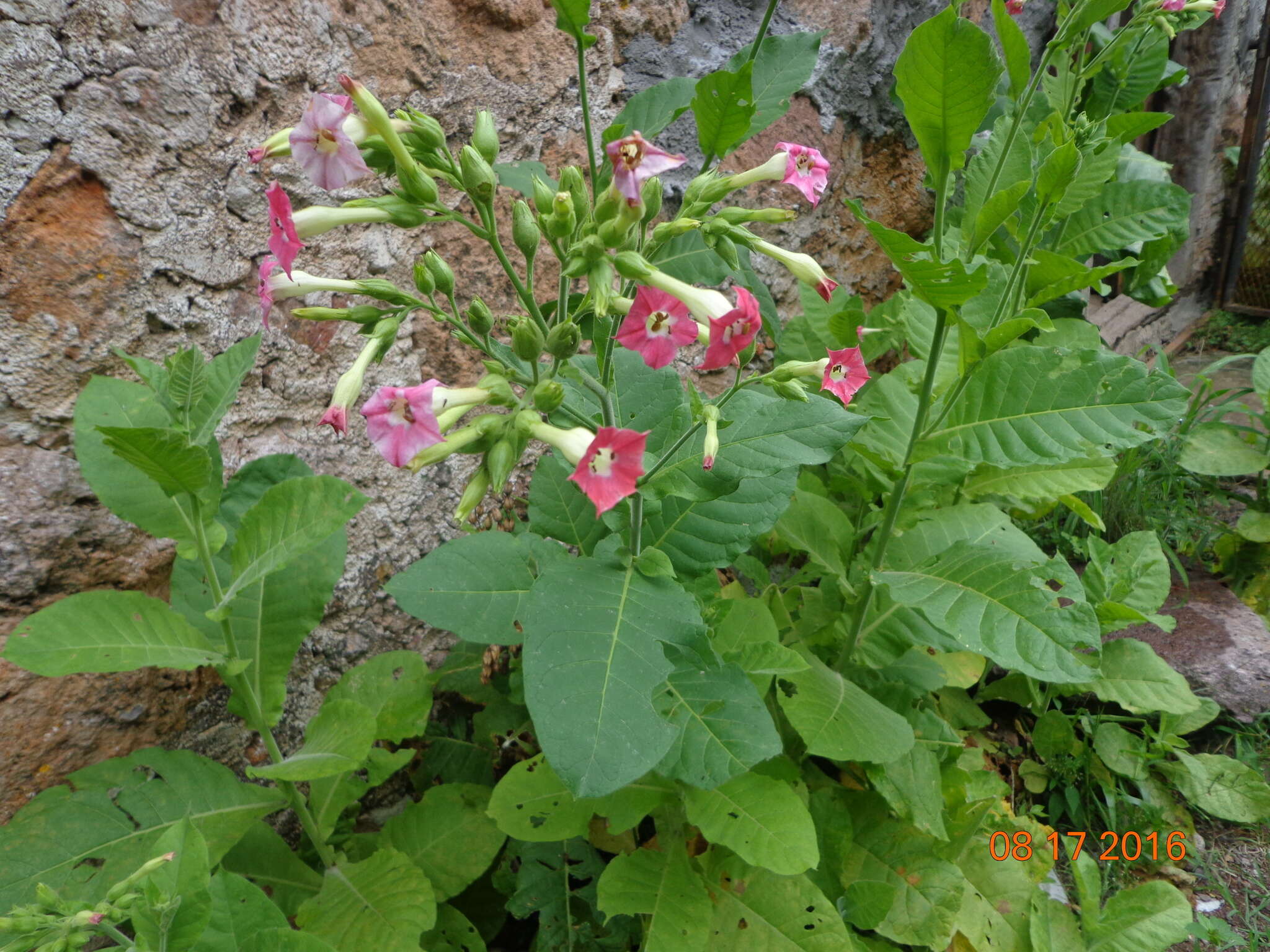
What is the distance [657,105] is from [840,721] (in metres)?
1.43

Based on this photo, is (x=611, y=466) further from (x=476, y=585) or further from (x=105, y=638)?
(x=105, y=638)

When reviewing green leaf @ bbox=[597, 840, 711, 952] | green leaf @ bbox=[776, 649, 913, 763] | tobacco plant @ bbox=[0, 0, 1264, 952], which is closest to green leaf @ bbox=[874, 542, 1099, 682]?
tobacco plant @ bbox=[0, 0, 1264, 952]

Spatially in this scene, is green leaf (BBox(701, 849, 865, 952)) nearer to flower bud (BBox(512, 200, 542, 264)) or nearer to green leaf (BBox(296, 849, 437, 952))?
green leaf (BBox(296, 849, 437, 952))

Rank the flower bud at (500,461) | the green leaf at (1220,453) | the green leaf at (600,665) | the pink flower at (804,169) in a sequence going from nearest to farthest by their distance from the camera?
the green leaf at (600,665)
the flower bud at (500,461)
the pink flower at (804,169)
the green leaf at (1220,453)

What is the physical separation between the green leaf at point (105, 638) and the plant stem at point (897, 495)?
4.60 feet

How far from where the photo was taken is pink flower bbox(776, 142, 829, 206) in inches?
57.8

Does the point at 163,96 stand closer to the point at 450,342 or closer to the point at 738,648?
the point at 450,342

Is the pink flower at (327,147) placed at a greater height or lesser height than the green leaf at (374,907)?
greater

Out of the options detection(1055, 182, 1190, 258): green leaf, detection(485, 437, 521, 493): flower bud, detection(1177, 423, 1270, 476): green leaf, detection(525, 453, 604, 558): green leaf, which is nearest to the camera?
detection(485, 437, 521, 493): flower bud

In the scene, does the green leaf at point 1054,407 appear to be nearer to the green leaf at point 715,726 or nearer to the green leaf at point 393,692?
the green leaf at point 715,726

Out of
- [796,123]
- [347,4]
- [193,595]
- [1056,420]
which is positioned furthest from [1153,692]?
[347,4]

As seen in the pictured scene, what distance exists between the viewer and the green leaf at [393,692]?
161cm

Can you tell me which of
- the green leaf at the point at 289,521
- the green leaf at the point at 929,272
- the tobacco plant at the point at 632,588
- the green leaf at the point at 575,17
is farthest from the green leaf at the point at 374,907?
the green leaf at the point at 575,17

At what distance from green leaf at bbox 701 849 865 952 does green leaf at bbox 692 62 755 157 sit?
59.9 inches
